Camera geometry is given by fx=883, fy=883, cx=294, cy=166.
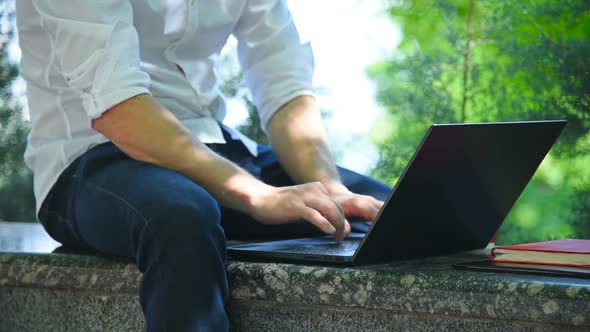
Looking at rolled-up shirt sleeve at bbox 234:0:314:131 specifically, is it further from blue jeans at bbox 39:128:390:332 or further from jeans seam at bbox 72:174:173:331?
jeans seam at bbox 72:174:173:331

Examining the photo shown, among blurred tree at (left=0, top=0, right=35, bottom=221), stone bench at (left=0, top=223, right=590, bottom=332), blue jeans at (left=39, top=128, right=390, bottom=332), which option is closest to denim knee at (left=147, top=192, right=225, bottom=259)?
blue jeans at (left=39, top=128, right=390, bottom=332)

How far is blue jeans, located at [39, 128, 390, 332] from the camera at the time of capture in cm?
126

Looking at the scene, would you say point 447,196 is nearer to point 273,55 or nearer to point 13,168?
point 273,55

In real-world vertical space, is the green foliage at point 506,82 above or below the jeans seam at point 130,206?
below

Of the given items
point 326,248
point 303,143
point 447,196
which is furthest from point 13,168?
point 447,196

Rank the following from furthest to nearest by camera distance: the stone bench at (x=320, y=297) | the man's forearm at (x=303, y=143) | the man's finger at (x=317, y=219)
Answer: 1. the man's forearm at (x=303, y=143)
2. the man's finger at (x=317, y=219)
3. the stone bench at (x=320, y=297)

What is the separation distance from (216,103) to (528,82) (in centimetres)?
188

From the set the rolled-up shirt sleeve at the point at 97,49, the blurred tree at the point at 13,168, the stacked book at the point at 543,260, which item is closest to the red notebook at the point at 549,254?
the stacked book at the point at 543,260

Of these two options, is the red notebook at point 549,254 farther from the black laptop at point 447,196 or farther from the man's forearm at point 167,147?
the man's forearm at point 167,147

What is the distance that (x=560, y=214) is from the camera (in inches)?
138

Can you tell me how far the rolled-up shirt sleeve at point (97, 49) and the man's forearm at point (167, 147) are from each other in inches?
1.1

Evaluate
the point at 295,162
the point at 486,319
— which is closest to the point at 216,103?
the point at 295,162

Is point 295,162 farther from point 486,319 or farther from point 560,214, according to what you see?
point 560,214

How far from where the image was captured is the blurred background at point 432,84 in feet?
11.1
